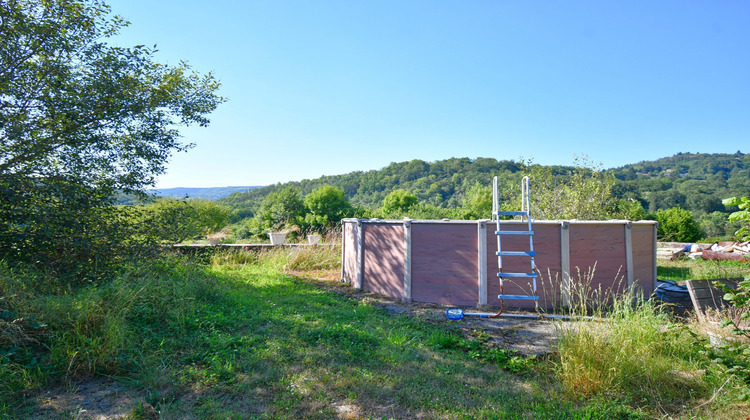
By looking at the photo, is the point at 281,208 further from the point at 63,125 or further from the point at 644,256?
the point at 644,256

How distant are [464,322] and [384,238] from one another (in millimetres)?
2452

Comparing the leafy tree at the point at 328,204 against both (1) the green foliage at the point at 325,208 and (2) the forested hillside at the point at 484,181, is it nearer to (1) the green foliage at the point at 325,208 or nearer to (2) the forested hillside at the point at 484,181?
(1) the green foliage at the point at 325,208

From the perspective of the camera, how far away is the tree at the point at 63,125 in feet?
15.2

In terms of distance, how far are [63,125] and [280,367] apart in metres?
4.72

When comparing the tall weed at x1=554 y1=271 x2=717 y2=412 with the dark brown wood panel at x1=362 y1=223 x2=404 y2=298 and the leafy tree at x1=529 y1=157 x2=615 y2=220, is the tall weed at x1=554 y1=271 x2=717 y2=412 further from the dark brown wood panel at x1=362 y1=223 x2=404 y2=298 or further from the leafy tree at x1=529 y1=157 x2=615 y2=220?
the leafy tree at x1=529 y1=157 x2=615 y2=220

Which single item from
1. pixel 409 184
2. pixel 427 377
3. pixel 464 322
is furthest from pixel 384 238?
pixel 409 184

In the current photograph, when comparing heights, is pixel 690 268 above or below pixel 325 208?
below

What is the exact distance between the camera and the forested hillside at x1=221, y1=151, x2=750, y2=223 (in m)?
33.9

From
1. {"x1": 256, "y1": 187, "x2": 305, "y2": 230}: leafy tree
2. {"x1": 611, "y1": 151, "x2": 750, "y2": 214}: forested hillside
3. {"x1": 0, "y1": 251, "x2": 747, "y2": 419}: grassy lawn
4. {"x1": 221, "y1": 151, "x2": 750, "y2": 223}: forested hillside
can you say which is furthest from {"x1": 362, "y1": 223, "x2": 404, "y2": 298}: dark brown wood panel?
A: {"x1": 221, "y1": 151, "x2": 750, "y2": 223}: forested hillside

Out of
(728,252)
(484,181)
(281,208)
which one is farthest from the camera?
(484,181)

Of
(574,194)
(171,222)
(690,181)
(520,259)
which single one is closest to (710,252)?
(574,194)

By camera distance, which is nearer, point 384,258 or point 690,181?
point 384,258

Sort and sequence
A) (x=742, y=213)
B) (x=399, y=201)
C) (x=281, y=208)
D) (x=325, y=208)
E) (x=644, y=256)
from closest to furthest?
(x=742, y=213), (x=644, y=256), (x=325, y=208), (x=281, y=208), (x=399, y=201)

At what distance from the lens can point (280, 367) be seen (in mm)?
3436
